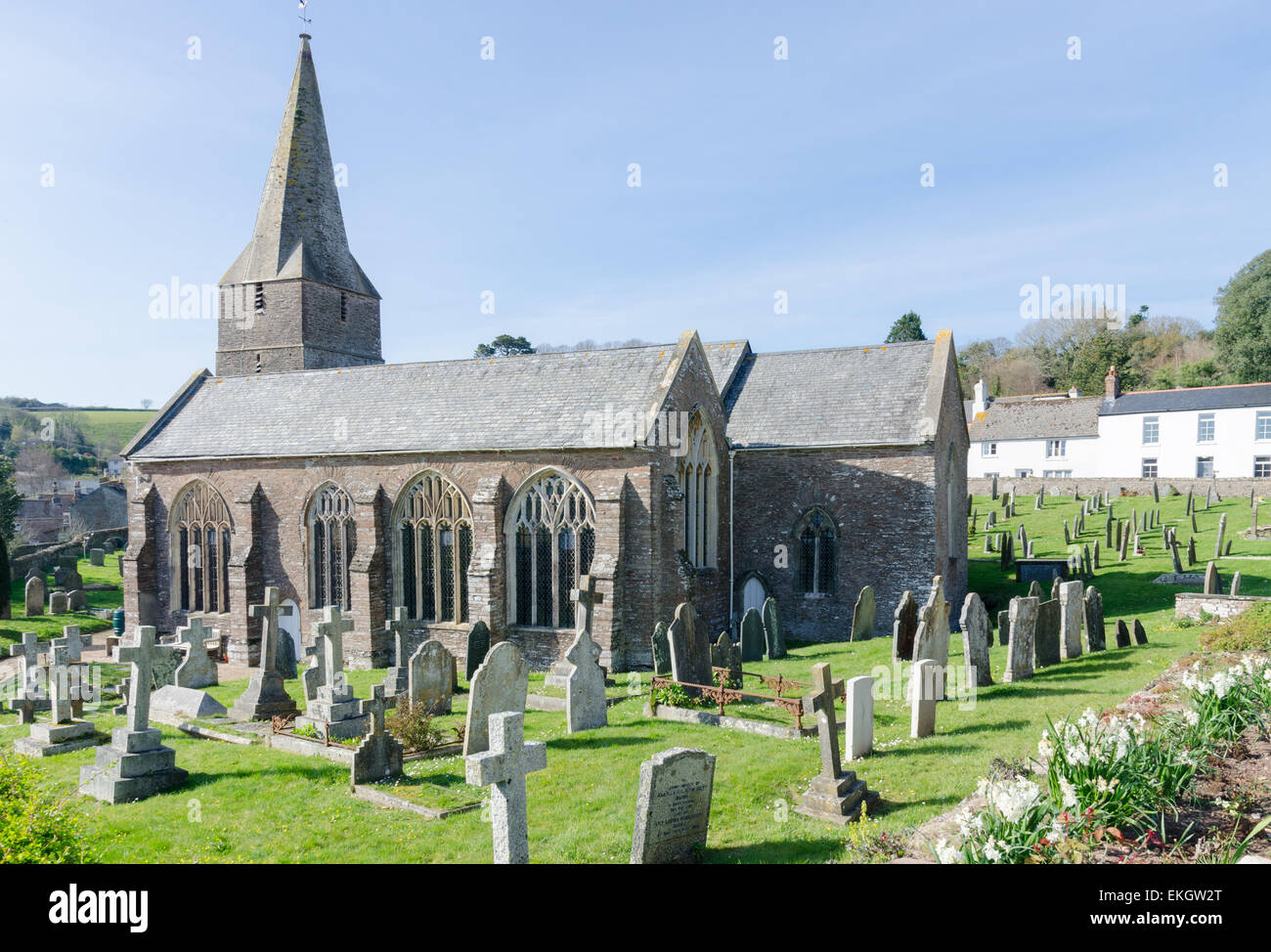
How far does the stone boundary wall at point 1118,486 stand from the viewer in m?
42.2

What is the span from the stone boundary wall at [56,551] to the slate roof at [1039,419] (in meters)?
57.2

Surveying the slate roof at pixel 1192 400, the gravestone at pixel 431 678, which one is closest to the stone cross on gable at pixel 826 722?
the gravestone at pixel 431 678

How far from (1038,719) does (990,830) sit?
6.35 m

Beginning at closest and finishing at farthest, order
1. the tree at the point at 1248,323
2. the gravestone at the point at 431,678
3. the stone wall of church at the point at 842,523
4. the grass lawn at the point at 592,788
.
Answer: the grass lawn at the point at 592,788
the gravestone at the point at 431,678
the stone wall of church at the point at 842,523
the tree at the point at 1248,323

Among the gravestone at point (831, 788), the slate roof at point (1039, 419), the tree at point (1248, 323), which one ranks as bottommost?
the gravestone at point (831, 788)

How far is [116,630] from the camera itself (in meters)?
26.0

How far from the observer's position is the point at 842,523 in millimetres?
21859

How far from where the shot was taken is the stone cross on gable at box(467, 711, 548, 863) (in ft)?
22.2

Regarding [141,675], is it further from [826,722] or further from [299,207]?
[299,207]

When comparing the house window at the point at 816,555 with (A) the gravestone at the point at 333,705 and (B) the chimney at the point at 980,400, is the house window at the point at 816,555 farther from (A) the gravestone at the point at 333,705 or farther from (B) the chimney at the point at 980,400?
(B) the chimney at the point at 980,400

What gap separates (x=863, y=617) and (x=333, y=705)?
13.0 metres

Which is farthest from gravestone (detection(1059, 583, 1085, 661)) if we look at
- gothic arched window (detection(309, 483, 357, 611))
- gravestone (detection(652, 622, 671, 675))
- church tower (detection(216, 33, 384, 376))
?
church tower (detection(216, 33, 384, 376))

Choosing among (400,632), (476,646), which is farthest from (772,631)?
Answer: (400,632)
